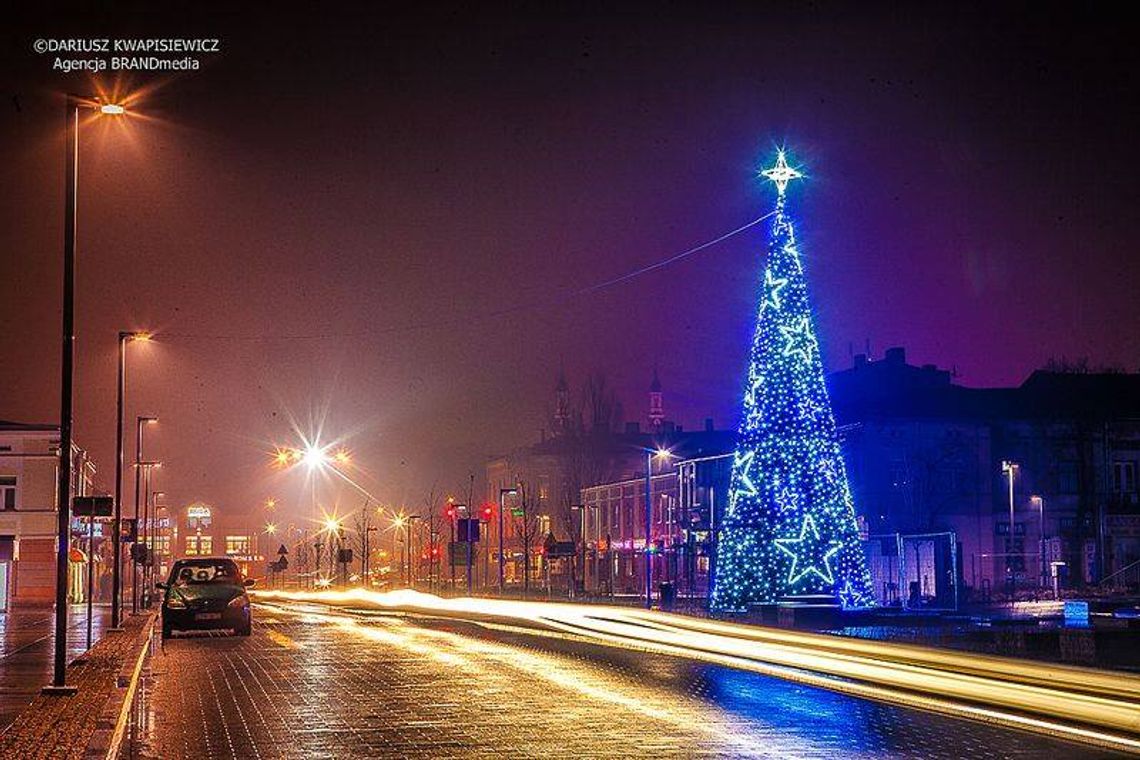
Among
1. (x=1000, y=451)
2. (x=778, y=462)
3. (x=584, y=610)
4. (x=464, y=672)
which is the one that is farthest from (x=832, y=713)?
(x=1000, y=451)

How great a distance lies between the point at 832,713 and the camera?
1792cm

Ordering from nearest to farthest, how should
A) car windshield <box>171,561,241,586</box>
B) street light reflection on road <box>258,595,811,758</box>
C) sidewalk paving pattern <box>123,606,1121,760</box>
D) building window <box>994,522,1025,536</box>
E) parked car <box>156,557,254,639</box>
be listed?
sidewalk paving pattern <box>123,606,1121,760</box> → street light reflection on road <box>258,595,811,758</box> → parked car <box>156,557,254,639</box> → car windshield <box>171,561,241,586</box> → building window <box>994,522,1025,536</box>

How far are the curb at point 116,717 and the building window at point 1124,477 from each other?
6742 cm

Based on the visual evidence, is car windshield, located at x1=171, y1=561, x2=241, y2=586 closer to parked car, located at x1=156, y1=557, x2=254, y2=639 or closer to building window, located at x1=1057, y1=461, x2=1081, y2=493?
parked car, located at x1=156, y1=557, x2=254, y2=639

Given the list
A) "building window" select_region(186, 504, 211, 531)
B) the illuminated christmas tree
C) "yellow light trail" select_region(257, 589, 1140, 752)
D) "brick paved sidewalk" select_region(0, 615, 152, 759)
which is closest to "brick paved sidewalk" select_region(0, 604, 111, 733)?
"brick paved sidewalk" select_region(0, 615, 152, 759)

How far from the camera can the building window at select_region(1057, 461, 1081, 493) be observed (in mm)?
81213

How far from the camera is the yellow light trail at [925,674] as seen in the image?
16.8 metres

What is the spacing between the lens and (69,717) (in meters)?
16.9

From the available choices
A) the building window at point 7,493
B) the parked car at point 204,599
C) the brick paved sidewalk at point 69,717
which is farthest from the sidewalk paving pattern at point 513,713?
the building window at point 7,493

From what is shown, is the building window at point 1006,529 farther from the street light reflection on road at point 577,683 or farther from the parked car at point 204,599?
the parked car at point 204,599

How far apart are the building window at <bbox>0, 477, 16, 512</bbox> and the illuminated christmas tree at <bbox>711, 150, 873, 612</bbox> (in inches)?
2289

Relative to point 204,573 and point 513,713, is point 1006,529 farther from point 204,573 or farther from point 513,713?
point 513,713

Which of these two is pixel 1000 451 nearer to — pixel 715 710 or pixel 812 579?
pixel 812 579

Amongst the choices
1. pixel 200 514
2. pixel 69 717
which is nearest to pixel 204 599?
pixel 69 717
